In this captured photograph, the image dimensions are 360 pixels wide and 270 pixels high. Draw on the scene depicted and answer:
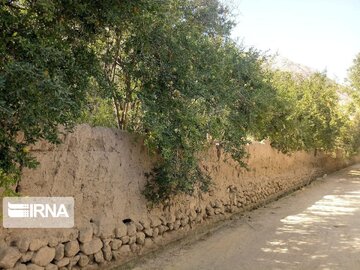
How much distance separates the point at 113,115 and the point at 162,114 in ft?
6.86

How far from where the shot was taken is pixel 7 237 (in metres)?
4.65

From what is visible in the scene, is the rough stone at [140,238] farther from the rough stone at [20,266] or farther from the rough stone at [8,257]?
the rough stone at [8,257]

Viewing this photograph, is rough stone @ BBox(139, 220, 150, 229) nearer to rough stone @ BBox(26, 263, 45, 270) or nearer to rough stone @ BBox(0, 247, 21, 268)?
rough stone @ BBox(26, 263, 45, 270)

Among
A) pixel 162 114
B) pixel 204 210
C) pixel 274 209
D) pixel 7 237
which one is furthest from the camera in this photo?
pixel 274 209

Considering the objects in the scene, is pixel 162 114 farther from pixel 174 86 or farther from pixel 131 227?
pixel 131 227

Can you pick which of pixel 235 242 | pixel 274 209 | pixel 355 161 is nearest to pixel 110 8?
pixel 235 242

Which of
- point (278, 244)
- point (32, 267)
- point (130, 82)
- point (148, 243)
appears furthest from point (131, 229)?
point (278, 244)

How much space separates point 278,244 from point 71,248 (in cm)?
446

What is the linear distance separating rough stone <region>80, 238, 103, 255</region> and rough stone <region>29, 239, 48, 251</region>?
757mm

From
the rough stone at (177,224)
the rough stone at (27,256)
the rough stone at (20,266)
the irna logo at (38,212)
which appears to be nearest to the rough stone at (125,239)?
the irna logo at (38,212)

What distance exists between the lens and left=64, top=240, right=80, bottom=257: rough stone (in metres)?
5.38

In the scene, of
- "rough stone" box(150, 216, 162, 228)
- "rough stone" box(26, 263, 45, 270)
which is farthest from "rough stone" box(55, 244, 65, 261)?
"rough stone" box(150, 216, 162, 228)

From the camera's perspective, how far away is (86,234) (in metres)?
5.73

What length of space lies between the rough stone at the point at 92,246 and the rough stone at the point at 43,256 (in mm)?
604
